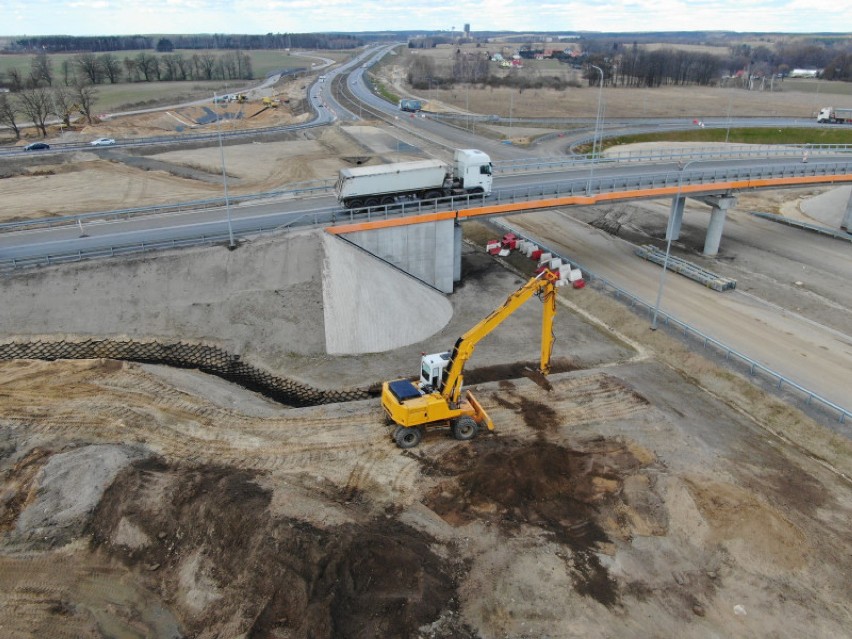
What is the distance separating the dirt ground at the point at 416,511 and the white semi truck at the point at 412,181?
40.9 feet

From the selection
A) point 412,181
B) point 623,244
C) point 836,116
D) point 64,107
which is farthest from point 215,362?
point 836,116

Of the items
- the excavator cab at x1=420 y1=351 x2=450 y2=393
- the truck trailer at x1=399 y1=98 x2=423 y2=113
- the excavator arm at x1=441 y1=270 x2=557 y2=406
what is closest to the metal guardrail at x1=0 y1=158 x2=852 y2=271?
the excavator cab at x1=420 y1=351 x2=450 y2=393

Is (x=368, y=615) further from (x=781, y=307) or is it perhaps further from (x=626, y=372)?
(x=781, y=307)

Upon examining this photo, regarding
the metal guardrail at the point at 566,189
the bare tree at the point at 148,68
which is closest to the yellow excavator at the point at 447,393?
the metal guardrail at the point at 566,189

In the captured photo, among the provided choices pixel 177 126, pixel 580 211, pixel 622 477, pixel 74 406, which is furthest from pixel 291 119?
pixel 622 477

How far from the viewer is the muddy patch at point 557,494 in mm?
20609

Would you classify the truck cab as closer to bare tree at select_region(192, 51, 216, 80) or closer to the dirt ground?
the dirt ground

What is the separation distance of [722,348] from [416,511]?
2040 centimetres

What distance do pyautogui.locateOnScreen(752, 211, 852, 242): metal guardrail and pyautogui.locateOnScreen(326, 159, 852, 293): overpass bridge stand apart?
196 inches

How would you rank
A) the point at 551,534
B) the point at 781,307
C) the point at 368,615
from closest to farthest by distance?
the point at 368,615
the point at 551,534
the point at 781,307

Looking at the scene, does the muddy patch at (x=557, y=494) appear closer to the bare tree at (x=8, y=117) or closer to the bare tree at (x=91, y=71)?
the bare tree at (x=8, y=117)

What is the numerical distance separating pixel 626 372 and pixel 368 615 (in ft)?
64.5

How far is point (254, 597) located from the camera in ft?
59.2

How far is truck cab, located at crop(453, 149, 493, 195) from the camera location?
133 feet
